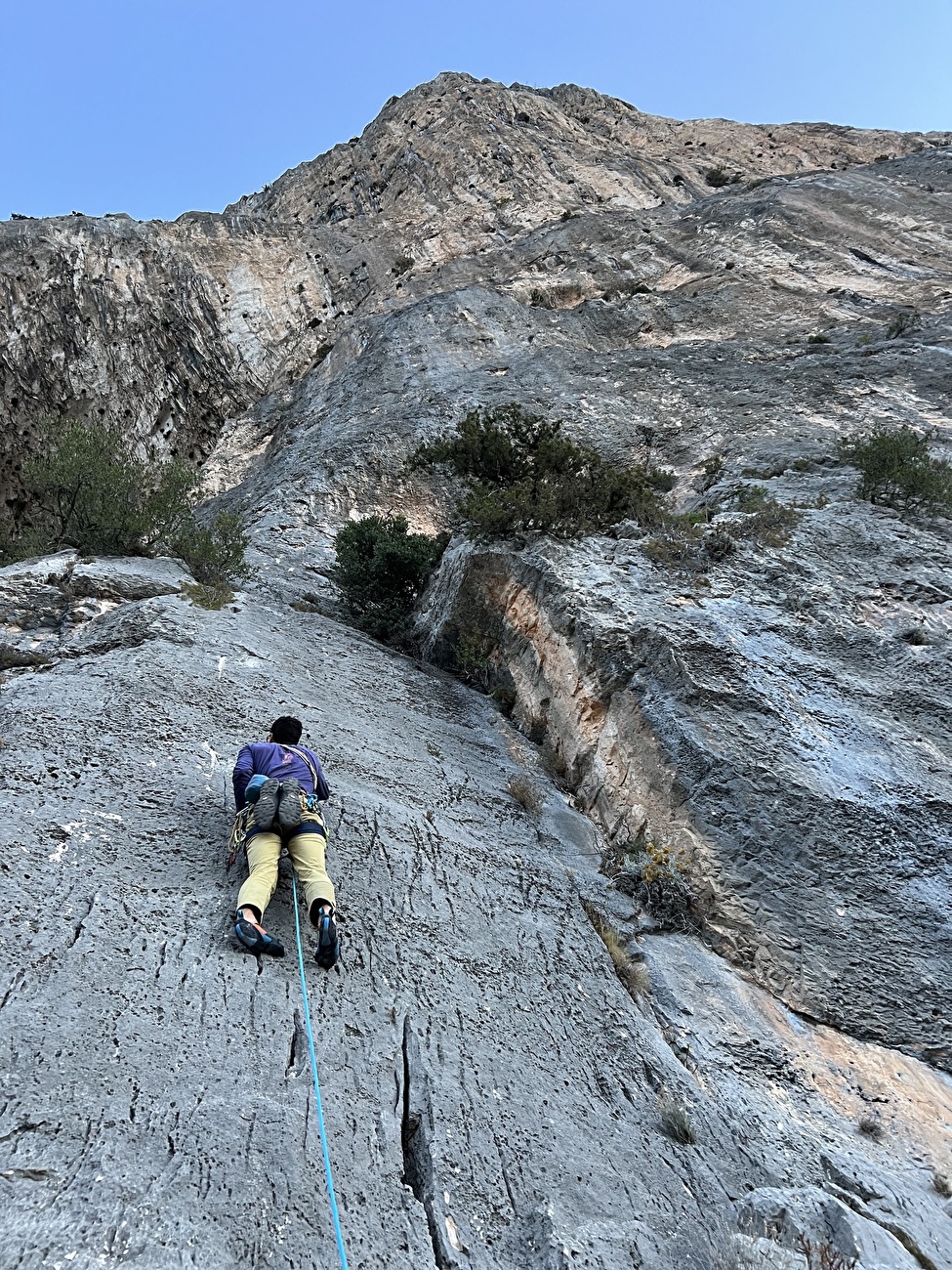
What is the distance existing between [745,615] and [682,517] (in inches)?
114

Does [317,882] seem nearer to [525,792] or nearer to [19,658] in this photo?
[525,792]

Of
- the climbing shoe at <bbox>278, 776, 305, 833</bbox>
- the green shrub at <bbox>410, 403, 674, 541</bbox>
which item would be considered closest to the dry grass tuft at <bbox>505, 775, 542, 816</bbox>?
the climbing shoe at <bbox>278, 776, 305, 833</bbox>

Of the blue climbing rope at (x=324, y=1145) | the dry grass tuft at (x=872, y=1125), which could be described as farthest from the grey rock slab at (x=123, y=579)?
the dry grass tuft at (x=872, y=1125)

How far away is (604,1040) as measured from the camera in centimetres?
551

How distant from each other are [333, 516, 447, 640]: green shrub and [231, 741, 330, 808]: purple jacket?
6.61m

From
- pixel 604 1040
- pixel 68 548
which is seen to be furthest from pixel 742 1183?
pixel 68 548

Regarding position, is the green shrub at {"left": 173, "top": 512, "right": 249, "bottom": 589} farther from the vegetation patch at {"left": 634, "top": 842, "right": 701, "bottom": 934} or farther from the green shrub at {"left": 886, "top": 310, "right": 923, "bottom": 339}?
the green shrub at {"left": 886, "top": 310, "right": 923, "bottom": 339}

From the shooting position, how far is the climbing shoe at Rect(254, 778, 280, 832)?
5410 mm

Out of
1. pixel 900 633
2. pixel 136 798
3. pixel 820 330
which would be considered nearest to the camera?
pixel 136 798

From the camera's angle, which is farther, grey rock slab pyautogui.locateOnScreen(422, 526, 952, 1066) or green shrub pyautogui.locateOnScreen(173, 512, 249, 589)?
green shrub pyautogui.locateOnScreen(173, 512, 249, 589)

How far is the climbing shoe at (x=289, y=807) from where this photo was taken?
5422mm

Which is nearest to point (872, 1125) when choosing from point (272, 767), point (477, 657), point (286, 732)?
point (272, 767)

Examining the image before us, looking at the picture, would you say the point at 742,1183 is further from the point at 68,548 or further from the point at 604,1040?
the point at 68,548

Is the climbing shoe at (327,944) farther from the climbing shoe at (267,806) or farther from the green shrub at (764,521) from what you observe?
the green shrub at (764,521)
